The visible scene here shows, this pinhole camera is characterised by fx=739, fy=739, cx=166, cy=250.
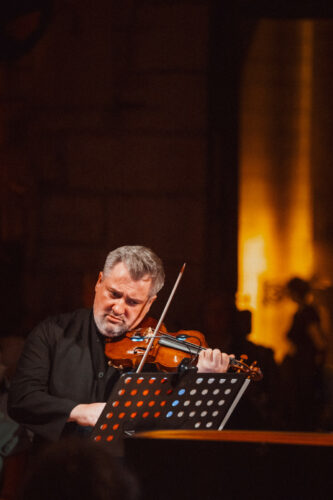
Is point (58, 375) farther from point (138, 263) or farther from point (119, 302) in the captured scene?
point (138, 263)

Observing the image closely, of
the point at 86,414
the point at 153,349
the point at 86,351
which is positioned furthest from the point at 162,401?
the point at 86,351

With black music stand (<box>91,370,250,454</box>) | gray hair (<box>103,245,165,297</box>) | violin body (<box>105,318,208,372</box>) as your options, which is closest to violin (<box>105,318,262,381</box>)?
violin body (<box>105,318,208,372</box>)

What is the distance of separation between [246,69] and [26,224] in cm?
208

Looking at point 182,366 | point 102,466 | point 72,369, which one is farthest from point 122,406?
point 102,466

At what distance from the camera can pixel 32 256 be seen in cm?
540

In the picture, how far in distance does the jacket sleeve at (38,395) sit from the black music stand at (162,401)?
0.97 feet

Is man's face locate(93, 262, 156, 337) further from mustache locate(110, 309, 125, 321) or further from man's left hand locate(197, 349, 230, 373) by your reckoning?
man's left hand locate(197, 349, 230, 373)

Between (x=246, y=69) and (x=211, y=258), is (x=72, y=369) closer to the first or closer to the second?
(x=211, y=258)

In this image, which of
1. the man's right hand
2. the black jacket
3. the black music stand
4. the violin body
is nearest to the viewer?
the black music stand

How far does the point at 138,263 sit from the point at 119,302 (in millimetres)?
165

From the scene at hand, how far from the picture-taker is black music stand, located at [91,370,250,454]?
221cm

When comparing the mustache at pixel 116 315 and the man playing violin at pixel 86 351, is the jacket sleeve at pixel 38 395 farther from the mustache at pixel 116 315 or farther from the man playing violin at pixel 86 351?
the mustache at pixel 116 315

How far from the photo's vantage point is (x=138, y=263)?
283cm

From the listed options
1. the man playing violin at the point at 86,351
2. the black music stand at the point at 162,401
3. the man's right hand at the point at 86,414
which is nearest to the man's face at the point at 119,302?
the man playing violin at the point at 86,351
